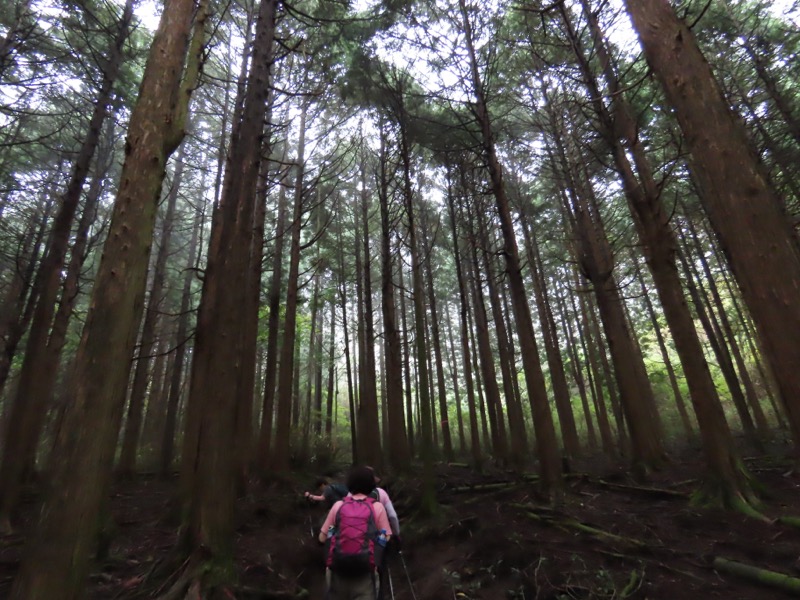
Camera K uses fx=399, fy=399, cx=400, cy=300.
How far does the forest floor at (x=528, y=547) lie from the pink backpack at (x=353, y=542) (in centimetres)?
123

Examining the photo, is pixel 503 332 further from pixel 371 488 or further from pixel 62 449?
pixel 62 449

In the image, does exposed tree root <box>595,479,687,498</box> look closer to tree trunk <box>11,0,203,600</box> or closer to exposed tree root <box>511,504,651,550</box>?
exposed tree root <box>511,504,651,550</box>

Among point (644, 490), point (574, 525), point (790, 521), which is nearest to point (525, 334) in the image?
point (574, 525)

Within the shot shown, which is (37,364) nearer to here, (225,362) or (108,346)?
(225,362)

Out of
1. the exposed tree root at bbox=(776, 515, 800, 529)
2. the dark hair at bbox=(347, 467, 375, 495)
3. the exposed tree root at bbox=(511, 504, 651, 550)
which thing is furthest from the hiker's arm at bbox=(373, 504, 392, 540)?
the exposed tree root at bbox=(776, 515, 800, 529)

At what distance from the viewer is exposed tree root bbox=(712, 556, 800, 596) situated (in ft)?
10.0

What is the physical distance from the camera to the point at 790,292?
113 inches

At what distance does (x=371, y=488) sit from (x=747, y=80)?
1579 cm

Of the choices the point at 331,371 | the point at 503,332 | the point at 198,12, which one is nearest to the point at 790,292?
the point at 198,12

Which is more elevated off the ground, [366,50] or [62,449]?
[366,50]

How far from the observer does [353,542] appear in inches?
124

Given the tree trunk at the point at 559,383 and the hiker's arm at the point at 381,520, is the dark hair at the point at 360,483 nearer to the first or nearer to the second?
the hiker's arm at the point at 381,520

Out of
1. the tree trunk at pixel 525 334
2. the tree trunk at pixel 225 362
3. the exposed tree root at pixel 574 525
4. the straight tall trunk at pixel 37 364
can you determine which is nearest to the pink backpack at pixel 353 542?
the tree trunk at pixel 225 362

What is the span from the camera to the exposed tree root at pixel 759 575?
3053 mm
